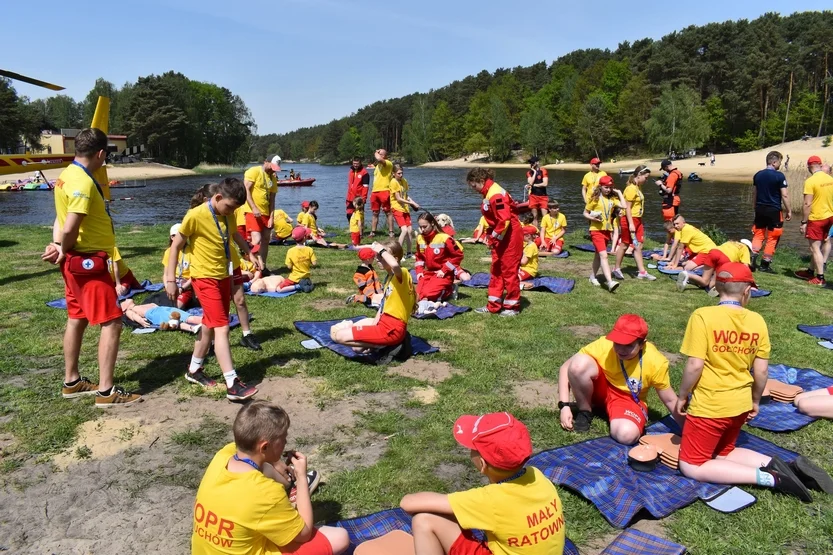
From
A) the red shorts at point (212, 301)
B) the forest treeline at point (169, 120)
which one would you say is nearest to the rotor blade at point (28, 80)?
the red shorts at point (212, 301)

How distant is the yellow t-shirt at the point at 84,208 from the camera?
4.49 meters

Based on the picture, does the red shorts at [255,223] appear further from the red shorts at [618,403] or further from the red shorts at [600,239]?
the red shorts at [618,403]

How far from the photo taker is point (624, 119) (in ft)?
258

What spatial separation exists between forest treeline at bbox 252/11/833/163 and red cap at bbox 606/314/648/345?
7027cm

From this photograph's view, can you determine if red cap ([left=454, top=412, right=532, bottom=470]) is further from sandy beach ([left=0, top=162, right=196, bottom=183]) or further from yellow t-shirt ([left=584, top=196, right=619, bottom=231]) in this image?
sandy beach ([left=0, top=162, right=196, bottom=183])

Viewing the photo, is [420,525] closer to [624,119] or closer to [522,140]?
[624,119]

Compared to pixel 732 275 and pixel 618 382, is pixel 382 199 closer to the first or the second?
pixel 618 382

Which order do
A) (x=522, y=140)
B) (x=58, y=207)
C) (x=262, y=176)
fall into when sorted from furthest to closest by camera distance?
(x=522, y=140) → (x=262, y=176) → (x=58, y=207)

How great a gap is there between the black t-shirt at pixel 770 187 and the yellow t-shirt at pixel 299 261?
28.9 ft

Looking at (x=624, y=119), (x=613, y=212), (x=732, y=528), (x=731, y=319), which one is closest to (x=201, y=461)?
(x=732, y=528)

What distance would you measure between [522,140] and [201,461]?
91.3 m

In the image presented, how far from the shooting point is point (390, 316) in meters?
6.02

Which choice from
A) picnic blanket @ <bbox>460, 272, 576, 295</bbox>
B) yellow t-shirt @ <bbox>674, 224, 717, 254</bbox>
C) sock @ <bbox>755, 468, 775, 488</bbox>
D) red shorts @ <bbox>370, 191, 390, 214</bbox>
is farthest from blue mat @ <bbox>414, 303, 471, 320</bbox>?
red shorts @ <bbox>370, 191, 390, 214</bbox>

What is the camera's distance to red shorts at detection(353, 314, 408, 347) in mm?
5949
